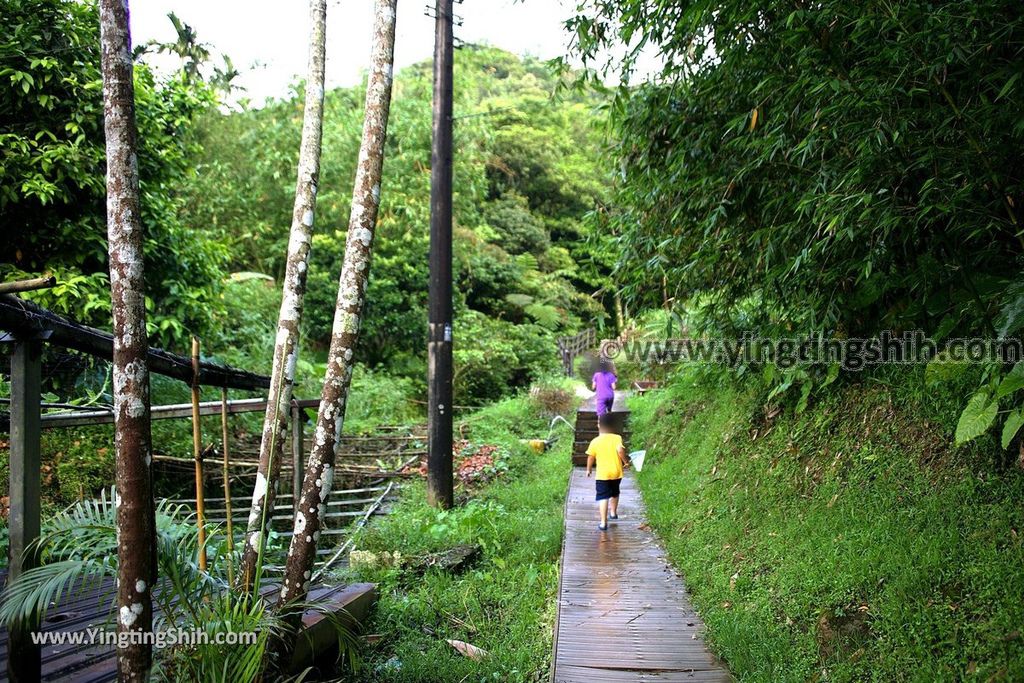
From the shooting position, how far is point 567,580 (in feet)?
18.2

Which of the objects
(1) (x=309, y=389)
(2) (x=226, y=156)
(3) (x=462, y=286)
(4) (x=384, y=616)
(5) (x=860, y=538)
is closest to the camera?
(5) (x=860, y=538)

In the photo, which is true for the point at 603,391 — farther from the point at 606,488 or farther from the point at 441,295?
the point at 441,295

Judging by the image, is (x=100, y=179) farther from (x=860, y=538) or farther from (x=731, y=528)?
(x=860, y=538)

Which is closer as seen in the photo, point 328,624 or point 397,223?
point 328,624

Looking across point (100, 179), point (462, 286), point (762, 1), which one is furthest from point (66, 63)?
point (462, 286)

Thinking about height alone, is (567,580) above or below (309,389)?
below

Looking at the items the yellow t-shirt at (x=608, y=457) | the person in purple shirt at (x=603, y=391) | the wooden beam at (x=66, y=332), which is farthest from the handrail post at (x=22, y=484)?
the person in purple shirt at (x=603, y=391)

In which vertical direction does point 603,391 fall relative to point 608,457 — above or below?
above

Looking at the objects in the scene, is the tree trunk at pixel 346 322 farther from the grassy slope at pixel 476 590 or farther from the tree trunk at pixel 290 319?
the grassy slope at pixel 476 590

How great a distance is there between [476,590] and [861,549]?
3.28 m

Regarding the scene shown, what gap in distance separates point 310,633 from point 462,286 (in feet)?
50.8

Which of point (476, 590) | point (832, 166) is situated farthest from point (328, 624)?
point (832, 166)

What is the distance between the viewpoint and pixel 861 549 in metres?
3.75

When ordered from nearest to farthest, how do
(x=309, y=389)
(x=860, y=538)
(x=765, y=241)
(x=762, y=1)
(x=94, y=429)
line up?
(x=762, y=1)
(x=860, y=538)
(x=765, y=241)
(x=94, y=429)
(x=309, y=389)
